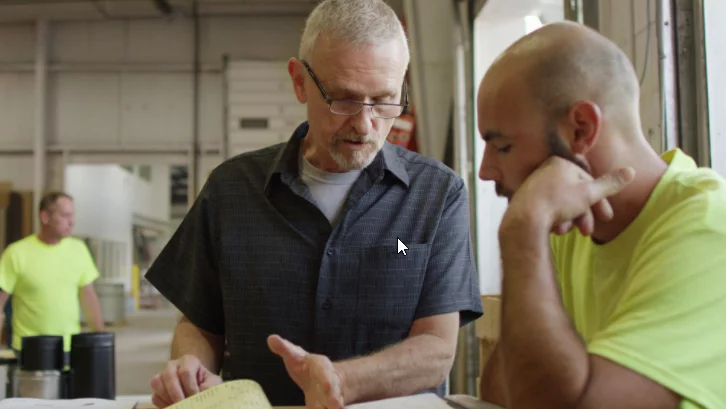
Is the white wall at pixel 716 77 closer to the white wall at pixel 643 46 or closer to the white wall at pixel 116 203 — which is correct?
the white wall at pixel 643 46

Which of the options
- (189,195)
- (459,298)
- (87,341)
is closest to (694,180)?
(459,298)

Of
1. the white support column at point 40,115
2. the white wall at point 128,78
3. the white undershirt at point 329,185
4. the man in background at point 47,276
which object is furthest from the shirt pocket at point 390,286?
the white support column at point 40,115

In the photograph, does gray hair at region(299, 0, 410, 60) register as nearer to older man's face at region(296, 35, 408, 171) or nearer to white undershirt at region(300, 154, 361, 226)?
older man's face at region(296, 35, 408, 171)


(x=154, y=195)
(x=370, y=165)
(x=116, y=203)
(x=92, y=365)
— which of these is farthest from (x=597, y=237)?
(x=116, y=203)

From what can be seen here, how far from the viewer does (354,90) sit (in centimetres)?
150

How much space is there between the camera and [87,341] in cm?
269

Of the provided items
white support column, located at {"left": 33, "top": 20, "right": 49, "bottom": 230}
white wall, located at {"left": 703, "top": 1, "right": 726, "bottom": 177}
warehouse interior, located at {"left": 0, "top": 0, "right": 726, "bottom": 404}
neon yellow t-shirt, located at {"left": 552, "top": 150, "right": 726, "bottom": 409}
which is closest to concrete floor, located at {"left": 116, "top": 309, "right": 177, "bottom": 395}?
warehouse interior, located at {"left": 0, "top": 0, "right": 726, "bottom": 404}

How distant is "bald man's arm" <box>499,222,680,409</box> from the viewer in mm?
877

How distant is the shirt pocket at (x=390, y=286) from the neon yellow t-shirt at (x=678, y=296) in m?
0.59

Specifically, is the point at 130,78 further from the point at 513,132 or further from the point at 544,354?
the point at 544,354

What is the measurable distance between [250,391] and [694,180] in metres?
0.70

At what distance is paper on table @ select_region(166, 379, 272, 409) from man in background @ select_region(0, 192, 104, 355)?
12.4 feet

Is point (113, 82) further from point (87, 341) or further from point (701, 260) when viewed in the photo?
point (701, 260)

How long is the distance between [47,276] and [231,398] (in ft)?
13.2
